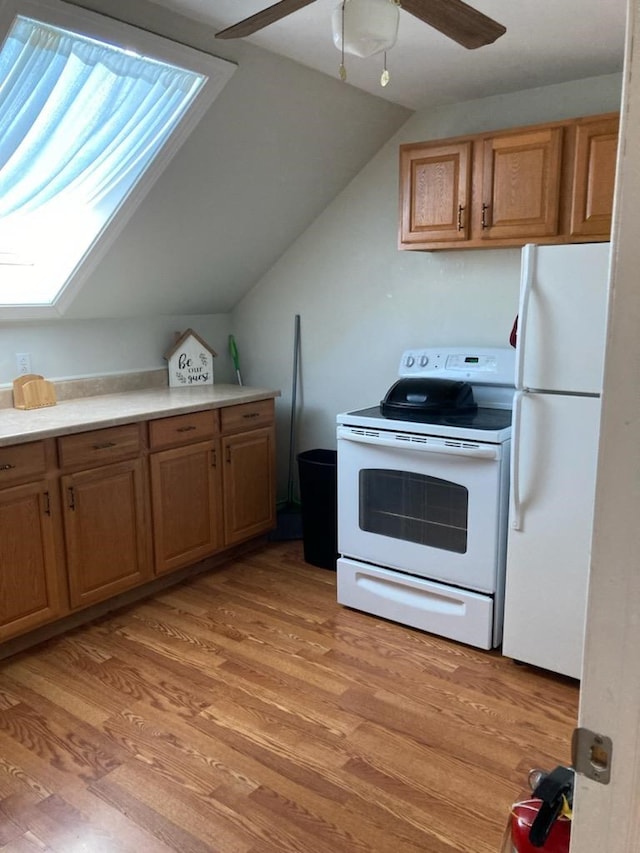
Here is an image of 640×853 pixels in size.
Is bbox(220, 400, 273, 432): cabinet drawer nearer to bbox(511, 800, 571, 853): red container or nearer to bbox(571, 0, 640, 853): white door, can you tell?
bbox(511, 800, 571, 853): red container

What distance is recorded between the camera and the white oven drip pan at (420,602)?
286cm

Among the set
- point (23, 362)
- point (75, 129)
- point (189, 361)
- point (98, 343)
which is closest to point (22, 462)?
point (23, 362)

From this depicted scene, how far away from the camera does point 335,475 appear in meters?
3.66

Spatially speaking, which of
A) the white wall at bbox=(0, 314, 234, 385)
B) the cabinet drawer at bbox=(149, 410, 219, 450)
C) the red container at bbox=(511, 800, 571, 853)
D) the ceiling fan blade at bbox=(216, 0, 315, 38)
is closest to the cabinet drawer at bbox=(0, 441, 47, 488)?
the cabinet drawer at bbox=(149, 410, 219, 450)

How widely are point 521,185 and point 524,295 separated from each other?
2.21ft

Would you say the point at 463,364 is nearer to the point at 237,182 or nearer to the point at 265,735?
the point at 237,182

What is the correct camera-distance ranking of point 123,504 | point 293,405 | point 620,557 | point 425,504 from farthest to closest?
point 293,405
point 123,504
point 425,504
point 620,557

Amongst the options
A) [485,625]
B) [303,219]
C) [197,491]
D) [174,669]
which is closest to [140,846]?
[174,669]

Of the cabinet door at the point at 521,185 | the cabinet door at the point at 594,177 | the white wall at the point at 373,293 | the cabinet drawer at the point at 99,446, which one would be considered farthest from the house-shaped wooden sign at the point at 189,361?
the cabinet door at the point at 594,177

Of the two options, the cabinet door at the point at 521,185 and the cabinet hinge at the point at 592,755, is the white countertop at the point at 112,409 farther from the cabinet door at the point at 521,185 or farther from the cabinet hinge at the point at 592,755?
the cabinet hinge at the point at 592,755

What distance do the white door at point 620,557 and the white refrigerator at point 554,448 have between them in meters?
1.87

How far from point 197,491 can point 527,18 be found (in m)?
2.44

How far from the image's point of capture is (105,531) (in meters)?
3.06

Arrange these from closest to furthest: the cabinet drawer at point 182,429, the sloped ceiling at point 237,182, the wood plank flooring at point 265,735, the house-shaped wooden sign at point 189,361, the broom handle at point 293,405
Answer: the wood plank flooring at point 265,735
the sloped ceiling at point 237,182
the cabinet drawer at point 182,429
the house-shaped wooden sign at point 189,361
the broom handle at point 293,405
